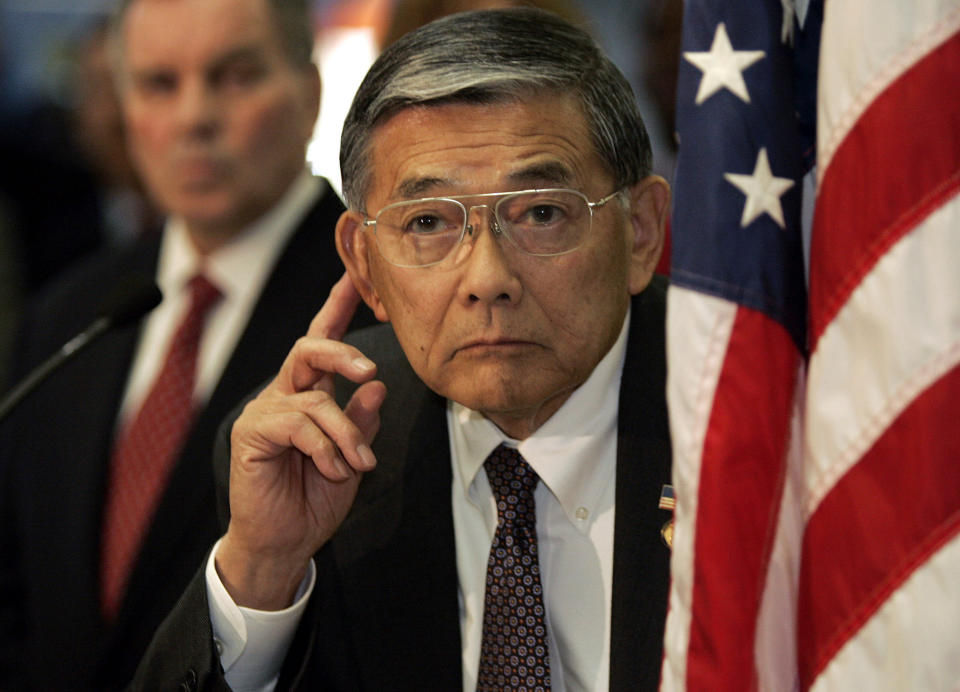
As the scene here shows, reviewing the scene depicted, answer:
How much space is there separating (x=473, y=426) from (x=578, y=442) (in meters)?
0.19

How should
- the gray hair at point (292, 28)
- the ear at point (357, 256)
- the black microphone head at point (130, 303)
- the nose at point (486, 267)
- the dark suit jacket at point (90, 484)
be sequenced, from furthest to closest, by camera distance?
the gray hair at point (292, 28)
the dark suit jacket at point (90, 484)
the black microphone head at point (130, 303)
the ear at point (357, 256)
the nose at point (486, 267)

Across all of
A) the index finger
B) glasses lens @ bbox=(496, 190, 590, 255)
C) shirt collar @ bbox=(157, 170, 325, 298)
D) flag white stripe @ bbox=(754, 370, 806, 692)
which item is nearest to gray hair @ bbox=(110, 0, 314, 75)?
shirt collar @ bbox=(157, 170, 325, 298)

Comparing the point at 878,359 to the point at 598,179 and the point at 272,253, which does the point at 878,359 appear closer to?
the point at 598,179

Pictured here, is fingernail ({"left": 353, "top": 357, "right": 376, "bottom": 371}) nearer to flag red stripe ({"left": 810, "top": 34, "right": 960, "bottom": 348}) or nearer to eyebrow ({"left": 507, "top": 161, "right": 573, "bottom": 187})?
eyebrow ({"left": 507, "top": 161, "right": 573, "bottom": 187})

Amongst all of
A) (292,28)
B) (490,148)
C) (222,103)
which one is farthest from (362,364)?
(292,28)

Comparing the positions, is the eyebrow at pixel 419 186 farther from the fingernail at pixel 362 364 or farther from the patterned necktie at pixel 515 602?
the patterned necktie at pixel 515 602

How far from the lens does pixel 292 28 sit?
3.00 m

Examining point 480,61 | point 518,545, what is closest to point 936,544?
point 518,545

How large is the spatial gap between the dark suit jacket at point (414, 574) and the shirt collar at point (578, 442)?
0.04m

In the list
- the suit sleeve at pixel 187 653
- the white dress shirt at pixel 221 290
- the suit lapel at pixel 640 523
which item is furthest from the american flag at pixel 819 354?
the white dress shirt at pixel 221 290

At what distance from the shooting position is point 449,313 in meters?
1.80

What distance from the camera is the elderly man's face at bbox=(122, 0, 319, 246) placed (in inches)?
114

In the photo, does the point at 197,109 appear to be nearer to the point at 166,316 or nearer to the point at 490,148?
the point at 166,316

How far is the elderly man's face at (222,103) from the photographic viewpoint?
9.51ft
